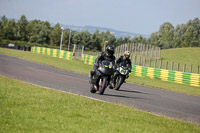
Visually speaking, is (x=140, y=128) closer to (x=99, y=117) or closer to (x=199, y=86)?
(x=99, y=117)

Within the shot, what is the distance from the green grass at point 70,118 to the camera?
6.60m

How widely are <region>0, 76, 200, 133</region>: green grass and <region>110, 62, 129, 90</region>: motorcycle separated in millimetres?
6792

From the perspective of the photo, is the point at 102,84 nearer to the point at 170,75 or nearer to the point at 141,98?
the point at 141,98

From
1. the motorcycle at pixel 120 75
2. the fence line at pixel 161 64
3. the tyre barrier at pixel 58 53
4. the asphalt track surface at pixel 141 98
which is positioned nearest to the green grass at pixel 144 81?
the fence line at pixel 161 64

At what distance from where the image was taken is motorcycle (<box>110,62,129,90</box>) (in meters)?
16.8

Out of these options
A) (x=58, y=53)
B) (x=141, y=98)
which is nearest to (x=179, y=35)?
(x=58, y=53)

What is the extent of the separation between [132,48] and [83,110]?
156 ft

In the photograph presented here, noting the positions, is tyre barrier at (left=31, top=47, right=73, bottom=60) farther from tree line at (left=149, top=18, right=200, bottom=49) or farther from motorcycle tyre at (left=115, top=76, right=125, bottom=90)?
tree line at (left=149, top=18, right=200, bottom=49)

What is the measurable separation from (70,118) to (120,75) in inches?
374

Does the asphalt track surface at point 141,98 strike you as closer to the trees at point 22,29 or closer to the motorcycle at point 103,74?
the motorcycle at point 103,74

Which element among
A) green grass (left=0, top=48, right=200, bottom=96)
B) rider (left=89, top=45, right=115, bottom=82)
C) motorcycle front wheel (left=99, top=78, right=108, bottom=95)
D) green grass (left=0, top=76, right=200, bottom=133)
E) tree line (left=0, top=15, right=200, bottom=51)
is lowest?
green grass (left=0, top=48, right=200, bottom=96)

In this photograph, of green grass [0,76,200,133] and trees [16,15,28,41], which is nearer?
green grass [0,76,200,133]

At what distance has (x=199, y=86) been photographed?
29578mm

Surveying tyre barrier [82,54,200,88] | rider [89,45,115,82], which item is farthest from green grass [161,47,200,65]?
rider [89,45,115,82]
